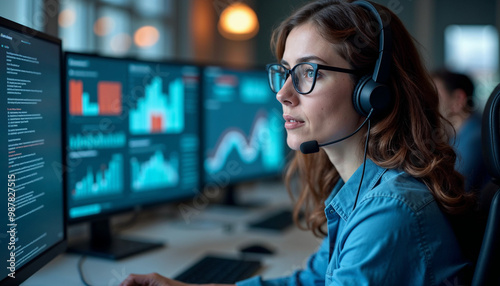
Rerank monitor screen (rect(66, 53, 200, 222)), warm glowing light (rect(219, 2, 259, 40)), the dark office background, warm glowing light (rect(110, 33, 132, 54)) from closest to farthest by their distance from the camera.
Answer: monitor screen (rect(66, 53, 200, 222)) → the dark office background → warm glowing light (rect(219, 2, 259, 40)) → warm glowing light (rect(110, 33, 132, 54))

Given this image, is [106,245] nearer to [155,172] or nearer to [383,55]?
[155,172]

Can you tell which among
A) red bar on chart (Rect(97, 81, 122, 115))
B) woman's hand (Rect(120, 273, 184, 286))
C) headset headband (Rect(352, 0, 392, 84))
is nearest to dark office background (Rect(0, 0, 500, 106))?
red bar on chart (Rect(97, 81, 122, 115))

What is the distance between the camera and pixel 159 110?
156cm

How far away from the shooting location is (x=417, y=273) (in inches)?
31.2

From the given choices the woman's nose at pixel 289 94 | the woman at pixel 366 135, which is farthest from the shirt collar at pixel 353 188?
the woman's nose at pixel 289 94

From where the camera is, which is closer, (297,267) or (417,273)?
(417,273)

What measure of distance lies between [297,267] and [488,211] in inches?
23.1

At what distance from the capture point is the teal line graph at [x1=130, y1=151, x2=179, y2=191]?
1466 mm

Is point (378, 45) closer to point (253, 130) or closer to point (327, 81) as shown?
point (327, 81)

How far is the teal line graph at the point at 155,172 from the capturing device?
1466 mm

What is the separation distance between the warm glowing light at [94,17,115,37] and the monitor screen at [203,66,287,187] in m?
1.33

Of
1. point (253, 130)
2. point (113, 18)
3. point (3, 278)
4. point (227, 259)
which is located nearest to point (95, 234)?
point (227, 259)

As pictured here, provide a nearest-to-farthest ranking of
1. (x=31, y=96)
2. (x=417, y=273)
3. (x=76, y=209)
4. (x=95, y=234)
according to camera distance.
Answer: (x=417, y=273) → (x=31, y=96) → (x=76, y=209) → (x=95, y=234)

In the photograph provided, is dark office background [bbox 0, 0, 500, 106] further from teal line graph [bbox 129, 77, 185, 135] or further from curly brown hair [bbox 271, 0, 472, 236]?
curly brown hair [bbox 271, 0, 472, 236]
